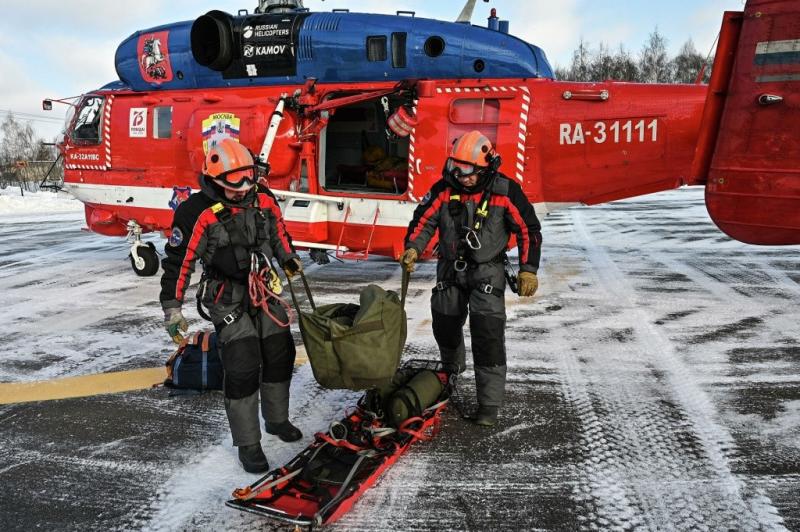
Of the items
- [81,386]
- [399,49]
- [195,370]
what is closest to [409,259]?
[195,370]

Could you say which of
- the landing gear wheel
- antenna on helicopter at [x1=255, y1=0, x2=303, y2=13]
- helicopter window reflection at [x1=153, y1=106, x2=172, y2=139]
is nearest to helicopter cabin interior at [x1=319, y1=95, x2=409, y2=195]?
antenna on helicopter at [x1=255, y1=0, x2=303, y2=13]

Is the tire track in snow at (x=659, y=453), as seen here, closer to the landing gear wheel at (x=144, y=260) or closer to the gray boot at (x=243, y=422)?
the gray boot at (x=243, y=422)

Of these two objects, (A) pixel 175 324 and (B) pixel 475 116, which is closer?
(A) pixel 175 324

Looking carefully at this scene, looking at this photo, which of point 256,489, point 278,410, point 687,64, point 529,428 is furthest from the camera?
point 687,64

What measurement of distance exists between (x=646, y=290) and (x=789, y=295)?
1.50m

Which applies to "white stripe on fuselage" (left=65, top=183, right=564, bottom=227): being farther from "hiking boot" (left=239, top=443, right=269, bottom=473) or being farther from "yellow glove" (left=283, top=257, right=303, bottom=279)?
"hiking boot" (left=239, top=443, right=269, bottom=473)

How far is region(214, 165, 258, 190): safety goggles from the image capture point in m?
3.26

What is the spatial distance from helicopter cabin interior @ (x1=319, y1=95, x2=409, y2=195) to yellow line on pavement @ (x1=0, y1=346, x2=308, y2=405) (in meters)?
3.84

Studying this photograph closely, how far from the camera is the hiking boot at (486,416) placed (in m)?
3.79

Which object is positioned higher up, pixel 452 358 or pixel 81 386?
pixel 452 358

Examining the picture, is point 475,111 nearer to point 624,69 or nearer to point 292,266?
point 292,266

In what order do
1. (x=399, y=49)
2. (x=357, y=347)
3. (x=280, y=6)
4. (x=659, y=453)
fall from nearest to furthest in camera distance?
(x=357, y=347) → (x=659, y=453) → (x=399, y=49) → (x=280, y=6)

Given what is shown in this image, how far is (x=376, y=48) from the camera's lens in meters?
7.15

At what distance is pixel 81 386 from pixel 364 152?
5771mm
